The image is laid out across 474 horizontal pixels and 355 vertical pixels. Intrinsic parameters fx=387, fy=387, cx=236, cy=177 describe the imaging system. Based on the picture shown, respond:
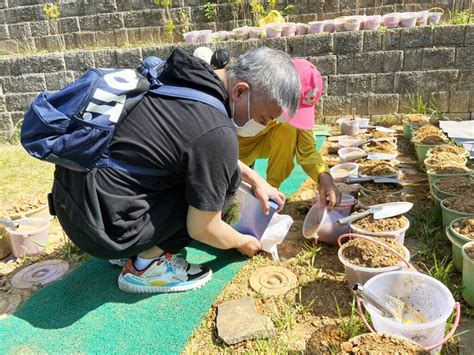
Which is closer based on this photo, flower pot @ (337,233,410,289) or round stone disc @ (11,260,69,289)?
flower pot @ (337,233,410,289)

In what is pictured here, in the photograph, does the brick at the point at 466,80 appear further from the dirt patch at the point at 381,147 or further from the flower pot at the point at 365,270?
the flower pot at the point at 365,270

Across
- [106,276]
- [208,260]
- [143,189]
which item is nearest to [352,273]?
[208,260]

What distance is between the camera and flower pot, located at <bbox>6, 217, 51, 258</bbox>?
2725 mm

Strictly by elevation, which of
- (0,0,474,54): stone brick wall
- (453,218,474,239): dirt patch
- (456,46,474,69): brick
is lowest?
(453,218,474,239): dirt patch

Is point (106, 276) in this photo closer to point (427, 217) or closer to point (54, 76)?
point (427, 217)

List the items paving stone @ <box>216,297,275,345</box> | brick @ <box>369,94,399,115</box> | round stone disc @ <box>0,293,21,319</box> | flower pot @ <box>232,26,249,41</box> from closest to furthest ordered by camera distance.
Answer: paving stone @ <box>216,297,275,345</box> < round stone disc @ <box>0,293,21,319</box> < brick @ <box>369,94,399,115</box> < flower pot @ <box>232,26,249,41</box>

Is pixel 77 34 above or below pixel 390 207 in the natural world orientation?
above

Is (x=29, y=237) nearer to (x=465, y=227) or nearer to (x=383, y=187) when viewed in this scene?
(x=383, y=187)

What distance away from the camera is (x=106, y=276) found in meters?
2.50

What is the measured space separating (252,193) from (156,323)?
3.03ft

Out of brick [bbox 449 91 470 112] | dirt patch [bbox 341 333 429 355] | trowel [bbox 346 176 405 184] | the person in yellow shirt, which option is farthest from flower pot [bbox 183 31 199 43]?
dirt patch [bbox 341 333 429 355]

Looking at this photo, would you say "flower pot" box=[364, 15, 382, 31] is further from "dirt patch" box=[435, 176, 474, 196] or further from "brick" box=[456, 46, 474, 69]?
"dirt patch" box=[435, 176, 474, 196]

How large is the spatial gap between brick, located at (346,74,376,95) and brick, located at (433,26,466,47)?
909 millimetres

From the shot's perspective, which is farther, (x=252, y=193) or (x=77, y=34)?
(x=77, y=34)
